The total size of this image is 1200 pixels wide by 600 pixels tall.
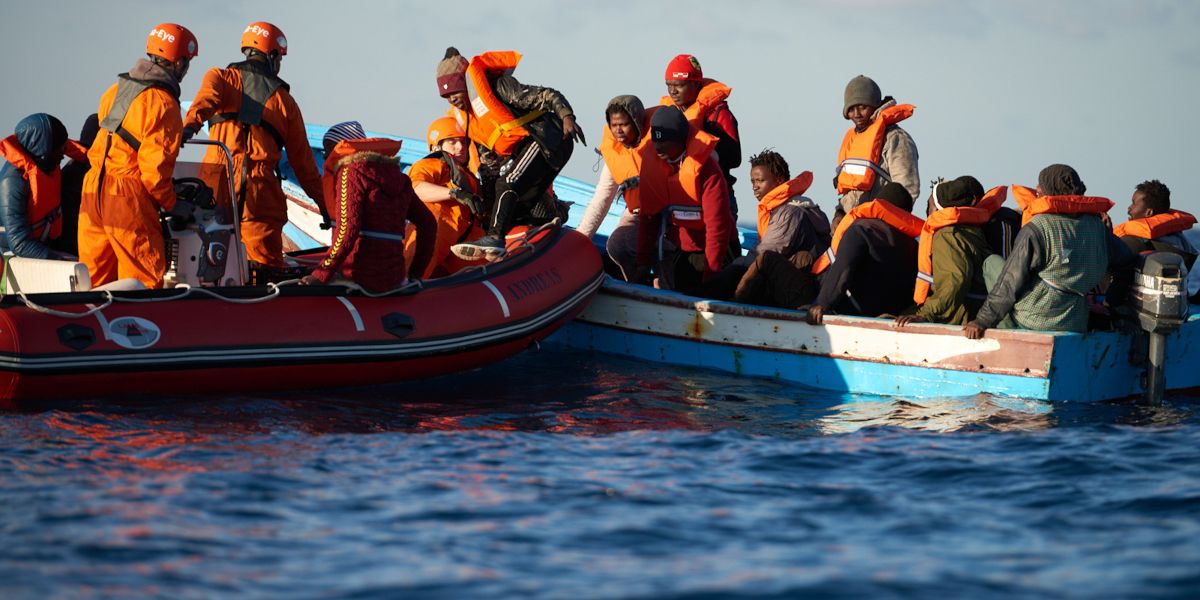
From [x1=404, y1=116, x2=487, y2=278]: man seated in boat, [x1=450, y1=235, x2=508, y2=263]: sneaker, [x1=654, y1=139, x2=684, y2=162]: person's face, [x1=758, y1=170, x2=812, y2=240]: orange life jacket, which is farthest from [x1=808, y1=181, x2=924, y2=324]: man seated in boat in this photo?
[x1=404, y1=116, x2=487, y2=278]: man seated in boat

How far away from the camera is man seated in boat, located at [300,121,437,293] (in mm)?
7184

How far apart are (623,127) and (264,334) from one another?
9.14 feet

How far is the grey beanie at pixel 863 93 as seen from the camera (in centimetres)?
879

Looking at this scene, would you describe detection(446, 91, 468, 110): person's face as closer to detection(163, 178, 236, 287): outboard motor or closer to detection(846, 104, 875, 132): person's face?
detection(163, 178, 236, 287): outboard motor

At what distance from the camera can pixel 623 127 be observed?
8.37 m

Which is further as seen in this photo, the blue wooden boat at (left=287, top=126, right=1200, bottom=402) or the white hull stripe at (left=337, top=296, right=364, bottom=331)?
the white hull stripe at (left=337, top=296, right=364, bottom=331)

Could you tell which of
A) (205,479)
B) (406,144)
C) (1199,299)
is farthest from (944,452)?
(406,144)

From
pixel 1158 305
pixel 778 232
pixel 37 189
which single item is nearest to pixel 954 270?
pixel 1158 305

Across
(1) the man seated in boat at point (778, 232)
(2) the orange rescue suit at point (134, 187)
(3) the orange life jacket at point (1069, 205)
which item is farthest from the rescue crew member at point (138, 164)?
(3) the orange life jacket at point (1069, 205)

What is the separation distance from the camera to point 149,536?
4.34 meters

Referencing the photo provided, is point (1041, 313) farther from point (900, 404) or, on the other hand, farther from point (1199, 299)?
point (1199, 299)

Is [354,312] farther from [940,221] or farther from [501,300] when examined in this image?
[940,221]

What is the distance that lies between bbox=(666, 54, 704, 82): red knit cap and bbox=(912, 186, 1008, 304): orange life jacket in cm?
245

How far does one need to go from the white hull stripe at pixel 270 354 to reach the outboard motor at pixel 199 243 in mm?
800
